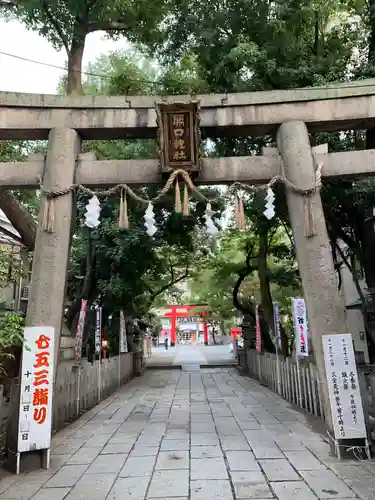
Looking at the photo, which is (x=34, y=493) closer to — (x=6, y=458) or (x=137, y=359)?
(x=6, y=458)

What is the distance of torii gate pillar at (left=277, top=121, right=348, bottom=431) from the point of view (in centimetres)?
606

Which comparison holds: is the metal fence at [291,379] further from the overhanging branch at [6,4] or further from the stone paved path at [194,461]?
the overhanging branch at [6,4]

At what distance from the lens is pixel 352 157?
6.69 m

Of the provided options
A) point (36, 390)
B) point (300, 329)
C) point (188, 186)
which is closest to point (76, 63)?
point (188, 186)

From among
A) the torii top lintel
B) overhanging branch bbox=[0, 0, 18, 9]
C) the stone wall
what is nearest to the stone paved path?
the stone wall

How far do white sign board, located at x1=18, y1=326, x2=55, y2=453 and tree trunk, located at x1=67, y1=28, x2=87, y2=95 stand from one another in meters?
6.09

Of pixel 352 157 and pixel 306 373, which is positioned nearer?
pixel 352 157

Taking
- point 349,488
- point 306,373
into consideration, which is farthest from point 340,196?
point 349,488

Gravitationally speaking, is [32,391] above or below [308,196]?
below

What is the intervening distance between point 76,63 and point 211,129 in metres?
4.69

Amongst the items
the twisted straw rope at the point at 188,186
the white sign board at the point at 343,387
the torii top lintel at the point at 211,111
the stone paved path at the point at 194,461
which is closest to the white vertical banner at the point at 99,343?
the stone paved path at the point at 194,461

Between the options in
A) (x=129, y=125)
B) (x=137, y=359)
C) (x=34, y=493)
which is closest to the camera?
(x=34, y=493)

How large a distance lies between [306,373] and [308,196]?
459 centimetres

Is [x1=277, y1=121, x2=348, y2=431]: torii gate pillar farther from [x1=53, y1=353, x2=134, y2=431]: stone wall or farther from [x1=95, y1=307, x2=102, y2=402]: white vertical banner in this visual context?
[x1=95, y1=307, x2=102, y2=402]: white vertical banner
